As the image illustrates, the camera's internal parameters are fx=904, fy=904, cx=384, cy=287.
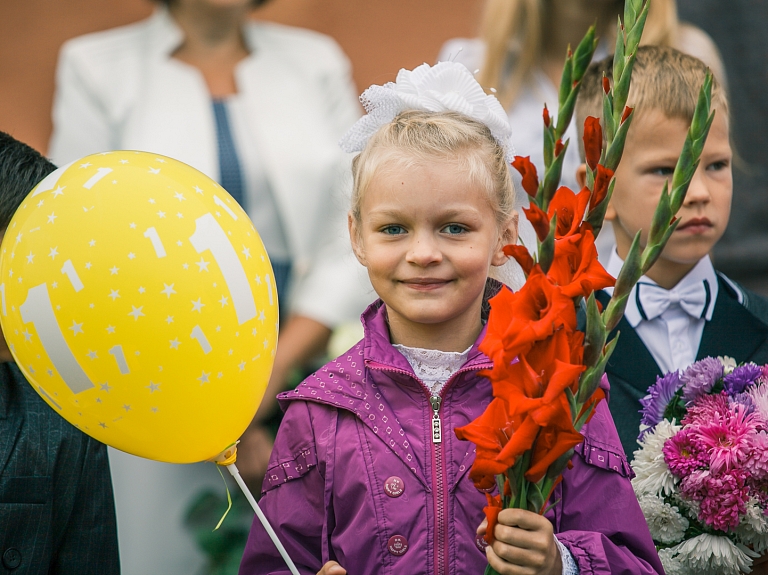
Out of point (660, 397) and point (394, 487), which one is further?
point (660, 397)

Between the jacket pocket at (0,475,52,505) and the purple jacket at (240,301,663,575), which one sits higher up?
the purple jacket at (240,301,663,575)

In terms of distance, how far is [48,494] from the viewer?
6.39 feet

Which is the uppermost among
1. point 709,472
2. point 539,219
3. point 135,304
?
point 539,219

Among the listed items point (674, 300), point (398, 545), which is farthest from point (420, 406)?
point (674, 300)

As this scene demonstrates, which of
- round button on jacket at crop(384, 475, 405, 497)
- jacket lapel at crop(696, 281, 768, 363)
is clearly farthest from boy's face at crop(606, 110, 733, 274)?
round button on jacket at crop(384, 475, 405, 497)

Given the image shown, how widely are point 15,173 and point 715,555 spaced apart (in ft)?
5.54

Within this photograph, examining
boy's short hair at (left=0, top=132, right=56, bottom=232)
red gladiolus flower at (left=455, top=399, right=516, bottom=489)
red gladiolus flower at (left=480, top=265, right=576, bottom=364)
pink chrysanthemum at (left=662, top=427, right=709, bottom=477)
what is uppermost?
red gladiolus flower at (left=480, top=265, right=576, bottom=364)

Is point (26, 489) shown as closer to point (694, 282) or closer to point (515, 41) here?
point (694, 282)

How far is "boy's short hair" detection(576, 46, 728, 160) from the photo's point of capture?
7.34 ft

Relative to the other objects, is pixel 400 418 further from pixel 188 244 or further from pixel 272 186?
pixel 272 186

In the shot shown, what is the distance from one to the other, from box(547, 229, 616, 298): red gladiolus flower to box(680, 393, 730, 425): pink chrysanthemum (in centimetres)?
69

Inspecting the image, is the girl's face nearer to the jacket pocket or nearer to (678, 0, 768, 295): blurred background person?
the jacket pocket

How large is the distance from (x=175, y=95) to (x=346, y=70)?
65 centimetres

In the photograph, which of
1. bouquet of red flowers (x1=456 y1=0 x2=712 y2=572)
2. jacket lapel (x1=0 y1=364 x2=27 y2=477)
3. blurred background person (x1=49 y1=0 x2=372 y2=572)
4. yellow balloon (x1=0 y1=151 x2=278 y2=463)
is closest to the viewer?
bouquet of red flowers (x1=456 y1=0 x2=712 y2=572)
